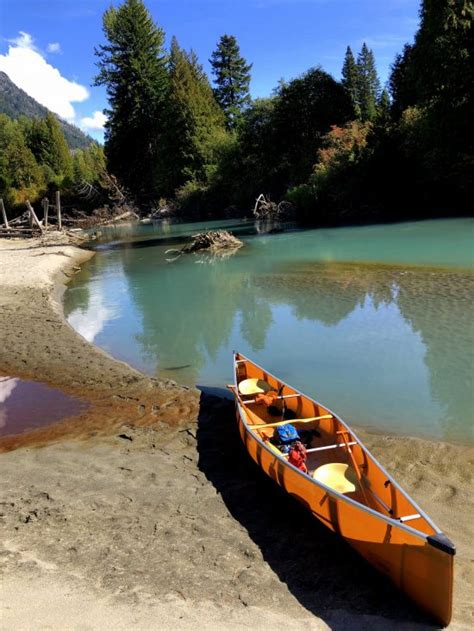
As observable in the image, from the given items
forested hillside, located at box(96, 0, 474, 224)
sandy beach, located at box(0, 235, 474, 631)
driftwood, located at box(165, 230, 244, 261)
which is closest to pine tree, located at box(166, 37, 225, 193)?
forested hillside, located at box(96, 0, 474, 224)

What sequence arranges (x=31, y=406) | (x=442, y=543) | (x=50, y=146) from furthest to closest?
(x=50, y=146)
(x=31, y=406)
(x=442, y=543)

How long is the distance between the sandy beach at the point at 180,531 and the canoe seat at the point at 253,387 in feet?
1.60

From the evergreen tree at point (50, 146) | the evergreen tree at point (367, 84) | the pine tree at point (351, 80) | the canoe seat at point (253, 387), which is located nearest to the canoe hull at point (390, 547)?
the canoe seat at point (253, 387)

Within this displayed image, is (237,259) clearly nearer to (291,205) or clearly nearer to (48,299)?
(48,299)

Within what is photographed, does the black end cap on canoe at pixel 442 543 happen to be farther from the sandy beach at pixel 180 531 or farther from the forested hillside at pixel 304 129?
the forested hillside at pixel 304 129

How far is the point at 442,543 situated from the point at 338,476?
6.55 ft

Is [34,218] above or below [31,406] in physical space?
above

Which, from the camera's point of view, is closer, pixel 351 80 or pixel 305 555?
pixel 305 555

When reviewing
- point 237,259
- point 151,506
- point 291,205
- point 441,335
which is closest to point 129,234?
point 291,205

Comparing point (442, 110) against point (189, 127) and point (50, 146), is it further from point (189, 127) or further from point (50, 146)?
point (50, 146)

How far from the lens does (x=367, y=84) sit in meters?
52.4

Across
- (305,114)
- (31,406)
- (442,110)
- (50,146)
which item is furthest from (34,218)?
(50,146)

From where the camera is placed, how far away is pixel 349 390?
9078 mm

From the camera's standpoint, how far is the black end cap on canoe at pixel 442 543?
3.71 metres
